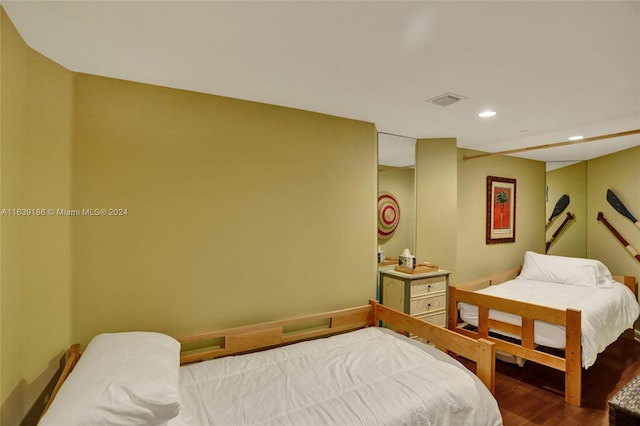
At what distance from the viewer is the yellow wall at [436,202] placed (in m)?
3.28

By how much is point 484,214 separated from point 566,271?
1.11 m

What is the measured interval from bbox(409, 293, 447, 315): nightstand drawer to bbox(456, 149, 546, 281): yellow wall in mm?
697

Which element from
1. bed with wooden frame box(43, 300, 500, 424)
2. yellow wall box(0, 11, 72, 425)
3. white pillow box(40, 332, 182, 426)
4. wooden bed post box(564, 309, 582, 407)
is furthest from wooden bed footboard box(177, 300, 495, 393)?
wooden bed post box(564, 309, 582, 407)

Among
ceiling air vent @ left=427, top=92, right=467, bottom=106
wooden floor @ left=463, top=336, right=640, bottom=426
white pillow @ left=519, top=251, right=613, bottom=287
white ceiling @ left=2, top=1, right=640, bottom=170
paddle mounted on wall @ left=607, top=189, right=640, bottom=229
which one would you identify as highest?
white ceiling @ left=2, top=1, right=640, bottom=170

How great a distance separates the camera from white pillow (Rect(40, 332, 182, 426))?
1.07m

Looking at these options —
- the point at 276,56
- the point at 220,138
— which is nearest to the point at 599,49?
the point at 276,56

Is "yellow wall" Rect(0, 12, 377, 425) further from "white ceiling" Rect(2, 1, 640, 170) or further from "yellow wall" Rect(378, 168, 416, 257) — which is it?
"yellow wall" Rect(378, 168, 416, 257)

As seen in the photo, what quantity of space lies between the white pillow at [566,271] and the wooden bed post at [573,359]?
1.52 meters

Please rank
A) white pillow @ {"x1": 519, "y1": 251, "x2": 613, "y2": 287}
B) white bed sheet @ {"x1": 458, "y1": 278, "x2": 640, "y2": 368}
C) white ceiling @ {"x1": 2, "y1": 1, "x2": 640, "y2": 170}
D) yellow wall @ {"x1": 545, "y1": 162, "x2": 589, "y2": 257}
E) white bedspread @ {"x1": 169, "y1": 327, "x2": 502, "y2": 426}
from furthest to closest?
yellow wall @ {"x1": 545, "y1": 162, "x2": 589, "y2": 257}, white pillow @ {"x1": 519, "y1": 251, "x2": 613, "y2": 287}, white bed sheet @ {"x1": 458, "y1": 278, "x2": 640, "y2": 368}, white bedspread @ {"x1": 169, "y1": 327, "x2": 502, "y2": 426}, white ceiling @ {"x1": 2, "y1": 1, "x2": 640, "y2": 170}

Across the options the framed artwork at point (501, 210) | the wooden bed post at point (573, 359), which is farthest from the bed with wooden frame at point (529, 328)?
the framed artwork at point (501, 210)

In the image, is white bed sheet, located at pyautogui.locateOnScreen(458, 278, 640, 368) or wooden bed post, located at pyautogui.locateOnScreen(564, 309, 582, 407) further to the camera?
white bed sheet, located at pyautogui.locateOnScreen(458, 278, 640, 368)

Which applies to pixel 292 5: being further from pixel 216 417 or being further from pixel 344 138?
pixel 216 417

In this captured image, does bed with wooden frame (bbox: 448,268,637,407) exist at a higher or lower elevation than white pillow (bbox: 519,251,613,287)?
lower

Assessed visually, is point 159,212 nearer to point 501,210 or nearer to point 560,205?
point 501,210
